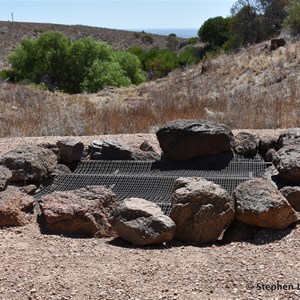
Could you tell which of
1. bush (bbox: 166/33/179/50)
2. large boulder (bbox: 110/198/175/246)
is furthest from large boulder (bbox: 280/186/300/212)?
bush (bbox: 166/33/179/50)

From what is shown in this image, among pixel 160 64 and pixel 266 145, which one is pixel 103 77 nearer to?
pixel 160 64

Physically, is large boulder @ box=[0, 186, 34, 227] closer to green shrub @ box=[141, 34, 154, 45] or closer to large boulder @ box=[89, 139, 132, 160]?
large boulder @ box=[89, 139, 132, 160]

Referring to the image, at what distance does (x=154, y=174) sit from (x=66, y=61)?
2323 centimetres

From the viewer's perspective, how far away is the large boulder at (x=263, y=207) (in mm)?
4188

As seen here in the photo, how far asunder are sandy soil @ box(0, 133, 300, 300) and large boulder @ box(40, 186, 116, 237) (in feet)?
0.46

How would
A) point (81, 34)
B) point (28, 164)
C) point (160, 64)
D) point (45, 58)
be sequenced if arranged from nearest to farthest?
point (28, 164)
point (45, 58)
point (160, 64)
point (81, 34)

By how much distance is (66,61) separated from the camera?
28.2 meters

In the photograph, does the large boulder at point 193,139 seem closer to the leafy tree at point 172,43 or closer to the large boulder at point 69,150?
the large boulder at point 69,150

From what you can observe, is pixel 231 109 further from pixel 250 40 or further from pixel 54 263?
pixel 250 40

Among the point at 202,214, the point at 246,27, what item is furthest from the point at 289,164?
the point at 246,27

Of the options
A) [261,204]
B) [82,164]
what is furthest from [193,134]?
[261,204]

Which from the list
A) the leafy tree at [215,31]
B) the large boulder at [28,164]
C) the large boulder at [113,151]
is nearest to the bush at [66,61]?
the leafy tree at [215,31]

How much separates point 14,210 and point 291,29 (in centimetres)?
2193

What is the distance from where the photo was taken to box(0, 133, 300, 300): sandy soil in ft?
11.0
